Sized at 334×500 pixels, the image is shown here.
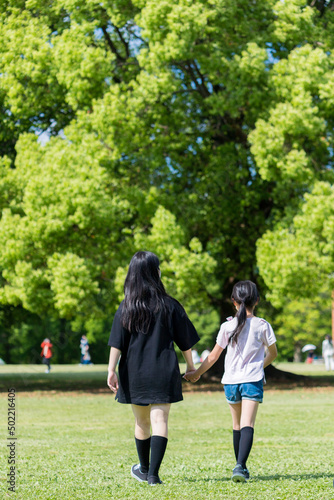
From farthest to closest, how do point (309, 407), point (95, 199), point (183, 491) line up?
point (95, 199) < point (309, 407) < point (183, 491)

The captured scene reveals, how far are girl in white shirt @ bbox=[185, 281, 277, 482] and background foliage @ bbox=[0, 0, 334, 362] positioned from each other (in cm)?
1302

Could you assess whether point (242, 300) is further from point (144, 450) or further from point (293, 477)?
point (293, 477)

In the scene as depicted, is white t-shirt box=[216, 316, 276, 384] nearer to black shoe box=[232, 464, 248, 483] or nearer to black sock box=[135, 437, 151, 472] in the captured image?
black shoe box=[232, 464, 248, 483]

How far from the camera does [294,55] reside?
65.9ft

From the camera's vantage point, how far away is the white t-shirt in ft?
20.6

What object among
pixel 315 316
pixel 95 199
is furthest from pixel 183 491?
pixel 315 316

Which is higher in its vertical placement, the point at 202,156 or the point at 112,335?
the point at 202,156

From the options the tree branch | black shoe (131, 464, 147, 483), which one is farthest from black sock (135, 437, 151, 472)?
the tree branch

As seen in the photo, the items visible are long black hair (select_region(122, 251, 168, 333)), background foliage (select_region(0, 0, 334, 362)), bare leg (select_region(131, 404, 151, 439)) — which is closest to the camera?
long black hair (select_region(122, 251, 168, 333))

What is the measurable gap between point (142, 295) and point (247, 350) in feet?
3.58

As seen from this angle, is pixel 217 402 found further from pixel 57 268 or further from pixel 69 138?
pixel 69 138

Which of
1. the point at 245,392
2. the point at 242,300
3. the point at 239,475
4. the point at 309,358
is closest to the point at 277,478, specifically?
the point at 239,475

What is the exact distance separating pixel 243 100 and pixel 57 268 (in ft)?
22.9

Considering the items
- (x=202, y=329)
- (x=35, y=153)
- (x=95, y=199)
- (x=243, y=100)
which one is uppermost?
(x=243, y=100)
